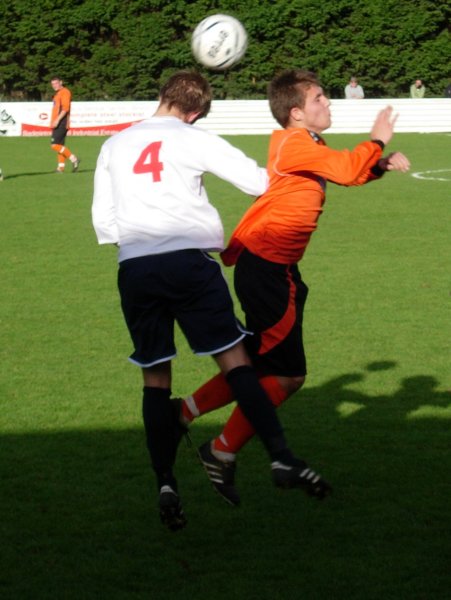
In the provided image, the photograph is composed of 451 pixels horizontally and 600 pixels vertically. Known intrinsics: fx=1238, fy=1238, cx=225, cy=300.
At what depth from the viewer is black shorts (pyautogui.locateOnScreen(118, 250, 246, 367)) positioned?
522 cm

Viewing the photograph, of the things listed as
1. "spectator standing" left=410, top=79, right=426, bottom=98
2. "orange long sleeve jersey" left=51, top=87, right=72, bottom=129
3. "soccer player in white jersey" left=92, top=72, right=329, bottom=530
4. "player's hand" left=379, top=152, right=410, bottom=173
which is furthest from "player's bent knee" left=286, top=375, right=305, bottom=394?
"spectator standing" left=410, top=79, right=426, bottom=98

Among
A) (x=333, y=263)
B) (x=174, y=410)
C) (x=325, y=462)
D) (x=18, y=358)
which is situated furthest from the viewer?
(x=333, y=263)

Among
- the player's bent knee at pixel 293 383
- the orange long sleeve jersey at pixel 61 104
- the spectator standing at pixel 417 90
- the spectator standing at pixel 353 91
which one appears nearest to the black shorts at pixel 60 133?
the orange long sleeve jersey at pixel 61 104

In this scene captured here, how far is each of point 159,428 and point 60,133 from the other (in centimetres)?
1960

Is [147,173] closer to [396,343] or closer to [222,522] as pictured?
[222,522]

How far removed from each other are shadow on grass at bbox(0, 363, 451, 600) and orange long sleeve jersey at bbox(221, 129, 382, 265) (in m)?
1.14

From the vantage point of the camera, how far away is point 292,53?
45.6 meters

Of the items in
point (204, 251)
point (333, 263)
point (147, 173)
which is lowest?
point (333, 263)

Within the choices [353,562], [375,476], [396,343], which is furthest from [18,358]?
[353,562]

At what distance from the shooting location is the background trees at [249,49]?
147 feet

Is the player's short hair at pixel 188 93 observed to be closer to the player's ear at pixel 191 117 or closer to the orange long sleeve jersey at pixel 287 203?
the player's ear at pixel 191 117

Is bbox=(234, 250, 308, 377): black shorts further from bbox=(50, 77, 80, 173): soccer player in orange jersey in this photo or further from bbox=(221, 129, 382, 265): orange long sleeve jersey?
bbox=(50, 77, 80, 173): soccer player in orange jersey

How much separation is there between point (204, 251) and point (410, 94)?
40946 millimetres

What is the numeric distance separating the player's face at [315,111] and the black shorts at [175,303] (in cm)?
91
